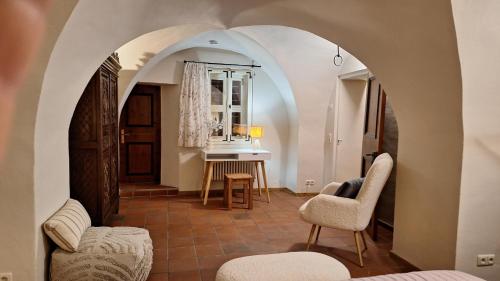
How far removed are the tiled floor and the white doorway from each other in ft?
3.54

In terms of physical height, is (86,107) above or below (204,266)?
above

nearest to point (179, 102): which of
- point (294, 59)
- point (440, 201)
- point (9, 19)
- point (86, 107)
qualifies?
point (294, 59)

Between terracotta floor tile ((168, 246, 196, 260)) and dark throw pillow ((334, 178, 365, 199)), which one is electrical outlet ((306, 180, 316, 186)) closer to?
dark throw pillow ((334, 178, 365, 199))

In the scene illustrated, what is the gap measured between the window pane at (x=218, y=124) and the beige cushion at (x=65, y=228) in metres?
3.43

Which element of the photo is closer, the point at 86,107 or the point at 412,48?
the point at 412,48

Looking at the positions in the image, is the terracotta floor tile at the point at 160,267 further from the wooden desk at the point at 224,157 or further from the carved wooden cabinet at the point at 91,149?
the wooden desk at the point at 224,157

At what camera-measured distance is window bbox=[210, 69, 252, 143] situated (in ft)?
18.5

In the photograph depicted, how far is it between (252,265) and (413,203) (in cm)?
170

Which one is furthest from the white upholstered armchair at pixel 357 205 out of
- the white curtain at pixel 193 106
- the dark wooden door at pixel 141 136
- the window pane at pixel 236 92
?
the dark wooden door at pixel 141 136

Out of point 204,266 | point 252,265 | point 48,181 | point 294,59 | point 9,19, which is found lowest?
point 204,266

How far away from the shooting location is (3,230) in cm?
192

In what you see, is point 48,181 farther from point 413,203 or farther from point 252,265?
point 413,203

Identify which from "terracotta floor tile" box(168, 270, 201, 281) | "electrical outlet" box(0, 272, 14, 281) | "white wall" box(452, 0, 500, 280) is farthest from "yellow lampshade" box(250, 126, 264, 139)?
"electrical outlet" box(0, 272, 14, 281)

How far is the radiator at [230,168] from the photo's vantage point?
546cm
